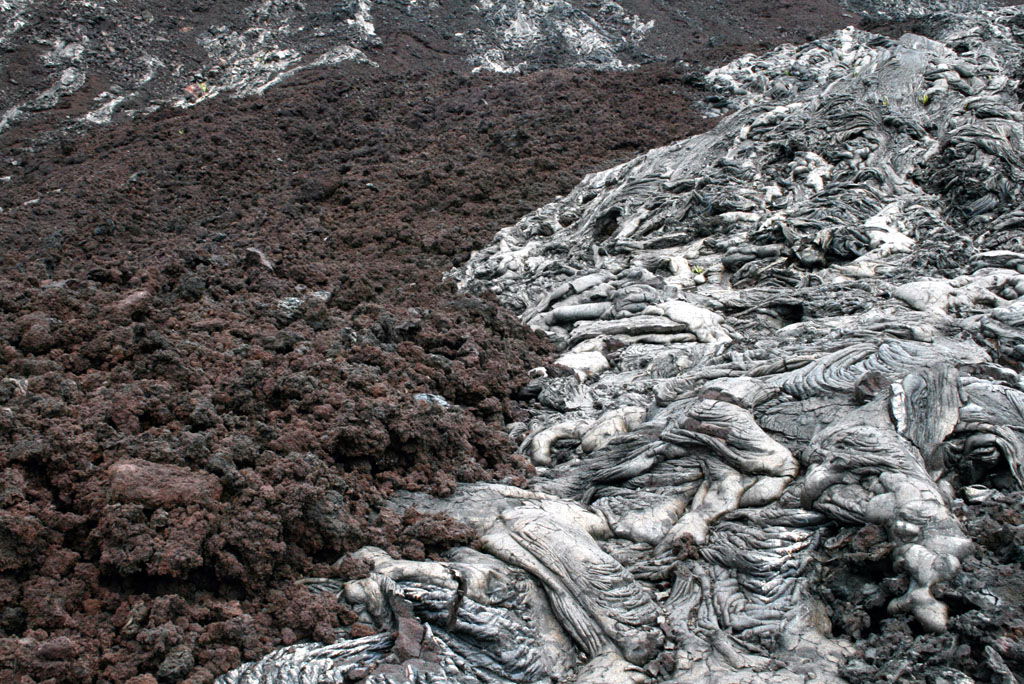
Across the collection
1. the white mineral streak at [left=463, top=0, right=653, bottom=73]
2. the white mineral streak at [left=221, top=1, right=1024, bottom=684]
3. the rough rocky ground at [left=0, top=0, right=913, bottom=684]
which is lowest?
the white mineral streak at [left=221, top=1, right=1024, bottom=684]

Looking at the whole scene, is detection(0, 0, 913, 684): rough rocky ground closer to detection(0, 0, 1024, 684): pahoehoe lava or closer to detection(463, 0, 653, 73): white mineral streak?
detection(0, 0, 1024, 684): pahoehoe lava

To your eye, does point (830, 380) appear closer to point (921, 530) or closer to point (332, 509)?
point (921, 530)

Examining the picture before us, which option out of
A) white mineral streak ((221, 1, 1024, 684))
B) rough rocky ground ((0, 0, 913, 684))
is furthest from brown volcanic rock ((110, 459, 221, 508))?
white mineral streak ((221, 1, 1024, 684))

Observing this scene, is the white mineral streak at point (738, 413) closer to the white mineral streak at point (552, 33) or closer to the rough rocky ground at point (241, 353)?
the rough rocky ground at point (241, 353)

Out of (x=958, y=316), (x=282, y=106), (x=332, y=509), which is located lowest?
(x=958, y=316)

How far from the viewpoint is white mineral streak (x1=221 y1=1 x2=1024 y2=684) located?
14.3ft

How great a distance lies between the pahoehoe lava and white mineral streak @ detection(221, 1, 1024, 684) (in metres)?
0.03

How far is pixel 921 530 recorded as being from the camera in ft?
14.8

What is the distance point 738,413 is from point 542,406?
2.40 metres

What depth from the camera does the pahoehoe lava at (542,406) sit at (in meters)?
4.17

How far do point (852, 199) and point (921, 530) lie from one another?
28.4ft

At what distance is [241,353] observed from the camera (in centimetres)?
713

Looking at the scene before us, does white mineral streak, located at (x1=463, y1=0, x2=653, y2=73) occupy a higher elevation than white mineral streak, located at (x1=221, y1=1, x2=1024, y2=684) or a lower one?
higher

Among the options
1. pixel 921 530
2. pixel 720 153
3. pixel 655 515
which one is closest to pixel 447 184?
pixel 720 153
